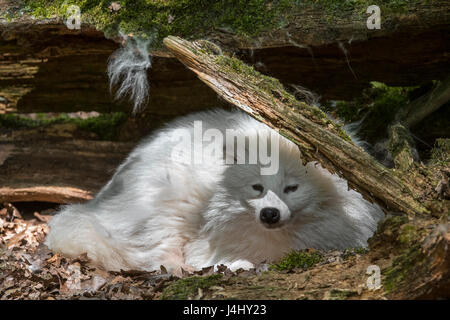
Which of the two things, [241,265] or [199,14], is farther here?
[241,265]

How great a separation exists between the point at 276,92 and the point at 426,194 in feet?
3.86

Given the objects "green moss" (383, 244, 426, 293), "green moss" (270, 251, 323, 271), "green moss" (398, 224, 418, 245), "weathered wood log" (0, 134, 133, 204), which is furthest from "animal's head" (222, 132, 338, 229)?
"weathered wood log" (0, 134, 133, 204)

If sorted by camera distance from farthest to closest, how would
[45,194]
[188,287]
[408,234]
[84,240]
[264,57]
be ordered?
[45,194]
[264,57]
[84,240]
[188,287]
[408,234]

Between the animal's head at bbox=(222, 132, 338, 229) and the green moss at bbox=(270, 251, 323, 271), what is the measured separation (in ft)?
1.36

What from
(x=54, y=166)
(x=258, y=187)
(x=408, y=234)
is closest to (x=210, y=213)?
(x=258, y=187)

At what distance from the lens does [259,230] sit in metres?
4.45

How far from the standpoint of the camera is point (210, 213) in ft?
14.9

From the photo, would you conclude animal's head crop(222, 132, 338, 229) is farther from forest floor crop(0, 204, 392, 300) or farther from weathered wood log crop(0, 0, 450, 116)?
weathered wood log crop(0, 0, 450, 116)

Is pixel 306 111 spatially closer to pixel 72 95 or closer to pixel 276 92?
pixel 276 92

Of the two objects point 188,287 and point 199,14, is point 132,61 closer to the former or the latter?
point 199,14

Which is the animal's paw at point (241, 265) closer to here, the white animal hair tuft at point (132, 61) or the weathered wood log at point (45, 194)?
the white animal hair tuft at point (132, 61)

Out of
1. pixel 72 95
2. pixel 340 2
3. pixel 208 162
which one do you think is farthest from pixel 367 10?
pixel 72 95

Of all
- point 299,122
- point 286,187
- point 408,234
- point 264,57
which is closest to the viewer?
point 408,234

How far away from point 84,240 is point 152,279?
0.86 meters
